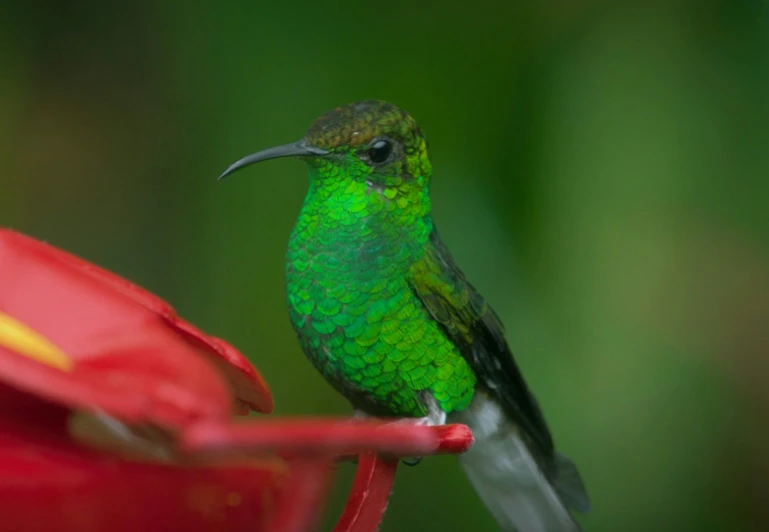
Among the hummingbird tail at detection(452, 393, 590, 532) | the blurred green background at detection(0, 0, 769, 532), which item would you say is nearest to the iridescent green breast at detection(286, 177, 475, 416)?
the hummingbird tail at detection(452, 393, 590, 532)

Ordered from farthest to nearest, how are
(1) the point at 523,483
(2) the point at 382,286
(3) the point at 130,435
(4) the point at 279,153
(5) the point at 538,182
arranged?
(5) the point at 538,182, (1) the point at 523,483, (2) the point at 382,286, (4) the point at 279,153, (3) the point at 130,435

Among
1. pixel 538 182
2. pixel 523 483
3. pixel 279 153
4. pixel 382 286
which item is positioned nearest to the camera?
pixel 279 153

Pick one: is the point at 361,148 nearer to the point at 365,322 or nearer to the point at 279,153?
the point at 279,153

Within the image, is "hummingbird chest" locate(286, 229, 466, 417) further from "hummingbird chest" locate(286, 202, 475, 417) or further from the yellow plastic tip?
the yellow plastic tip

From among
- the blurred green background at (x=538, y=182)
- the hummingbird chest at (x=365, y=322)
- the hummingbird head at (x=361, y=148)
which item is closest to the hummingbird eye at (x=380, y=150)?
the hummingbird head at (x=361, y=148)

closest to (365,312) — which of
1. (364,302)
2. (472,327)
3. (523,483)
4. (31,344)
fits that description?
(364,302)

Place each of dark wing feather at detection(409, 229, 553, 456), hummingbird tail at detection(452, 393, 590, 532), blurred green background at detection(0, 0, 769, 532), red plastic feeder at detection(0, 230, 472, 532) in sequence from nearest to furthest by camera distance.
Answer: red plastic feeder at detection(0, 230, 472, 532) < dark wing feather at detection(409, 229, 553, 456) < hummingbird tail at detection(452, 393, 590, 532) < blurred green background at detection(0, 0, 769, 532)

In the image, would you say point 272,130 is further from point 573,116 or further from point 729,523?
point 729,523

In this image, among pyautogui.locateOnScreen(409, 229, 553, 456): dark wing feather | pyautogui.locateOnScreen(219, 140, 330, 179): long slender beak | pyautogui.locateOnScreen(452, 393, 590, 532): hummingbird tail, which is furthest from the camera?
pyautogui.locateOnScreen(452, 393, 590, 532): hummingbird tail
